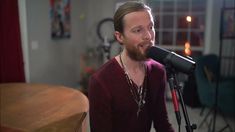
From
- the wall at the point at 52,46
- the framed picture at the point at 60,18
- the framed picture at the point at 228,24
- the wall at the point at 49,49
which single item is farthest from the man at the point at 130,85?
the framed picture at the point at 228,24

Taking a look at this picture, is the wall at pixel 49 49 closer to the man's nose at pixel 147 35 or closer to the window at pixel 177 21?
the window at pixel 177 21

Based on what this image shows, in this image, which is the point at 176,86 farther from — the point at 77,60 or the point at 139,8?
the point at 77,60

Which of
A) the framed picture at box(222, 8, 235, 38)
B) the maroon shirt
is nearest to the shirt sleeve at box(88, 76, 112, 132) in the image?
the maroon shirt

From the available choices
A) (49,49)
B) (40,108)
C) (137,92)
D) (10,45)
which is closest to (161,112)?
(137,92)

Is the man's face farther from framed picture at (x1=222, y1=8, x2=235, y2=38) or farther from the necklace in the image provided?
framed picture at (x1=222, y1=8, x2=235, y2=38)

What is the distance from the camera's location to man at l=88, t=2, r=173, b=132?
30.3 inches

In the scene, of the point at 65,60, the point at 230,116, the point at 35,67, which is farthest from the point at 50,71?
the point at 230,116

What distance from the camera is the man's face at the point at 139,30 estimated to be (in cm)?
76

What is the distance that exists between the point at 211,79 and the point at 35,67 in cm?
174

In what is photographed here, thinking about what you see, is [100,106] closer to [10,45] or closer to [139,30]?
[139,30]

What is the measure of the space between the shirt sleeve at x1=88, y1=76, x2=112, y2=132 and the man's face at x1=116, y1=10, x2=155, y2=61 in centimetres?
19

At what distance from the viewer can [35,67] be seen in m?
2.12

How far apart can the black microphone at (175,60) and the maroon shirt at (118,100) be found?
0.21 metres

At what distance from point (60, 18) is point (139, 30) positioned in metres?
2.09
